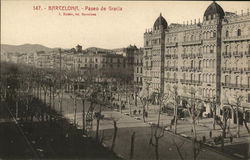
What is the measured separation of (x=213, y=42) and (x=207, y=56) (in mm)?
2487

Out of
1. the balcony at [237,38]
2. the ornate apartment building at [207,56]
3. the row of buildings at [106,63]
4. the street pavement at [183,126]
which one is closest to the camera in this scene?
the street pavement at [183,126]

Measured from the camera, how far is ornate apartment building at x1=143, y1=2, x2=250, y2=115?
4547 centimetres

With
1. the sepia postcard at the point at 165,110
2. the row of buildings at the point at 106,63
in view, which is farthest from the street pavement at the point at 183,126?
the row of buildings at the point at 106,63

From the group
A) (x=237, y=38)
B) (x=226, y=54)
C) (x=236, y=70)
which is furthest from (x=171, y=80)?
(x=237, y=38)

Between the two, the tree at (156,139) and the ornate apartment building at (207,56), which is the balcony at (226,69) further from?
the tree at (156,139)

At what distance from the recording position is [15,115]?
47531 mm

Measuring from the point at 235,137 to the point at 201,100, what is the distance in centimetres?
1555

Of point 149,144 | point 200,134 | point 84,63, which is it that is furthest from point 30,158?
point 84,63

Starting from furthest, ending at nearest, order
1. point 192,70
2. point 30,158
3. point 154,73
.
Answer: point 154,73 < point 192,70 < point 30,158

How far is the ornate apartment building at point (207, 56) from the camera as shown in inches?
1790

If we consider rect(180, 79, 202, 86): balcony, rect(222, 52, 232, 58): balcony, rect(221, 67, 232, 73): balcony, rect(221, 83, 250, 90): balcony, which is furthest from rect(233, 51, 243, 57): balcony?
rect(180, 79, 202, 86): balcony

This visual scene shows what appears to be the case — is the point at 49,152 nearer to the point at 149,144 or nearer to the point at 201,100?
the point at 149,144

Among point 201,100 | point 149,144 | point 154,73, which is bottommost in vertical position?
point 149,144

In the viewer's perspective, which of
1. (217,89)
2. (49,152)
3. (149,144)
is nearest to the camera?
(49,152)
